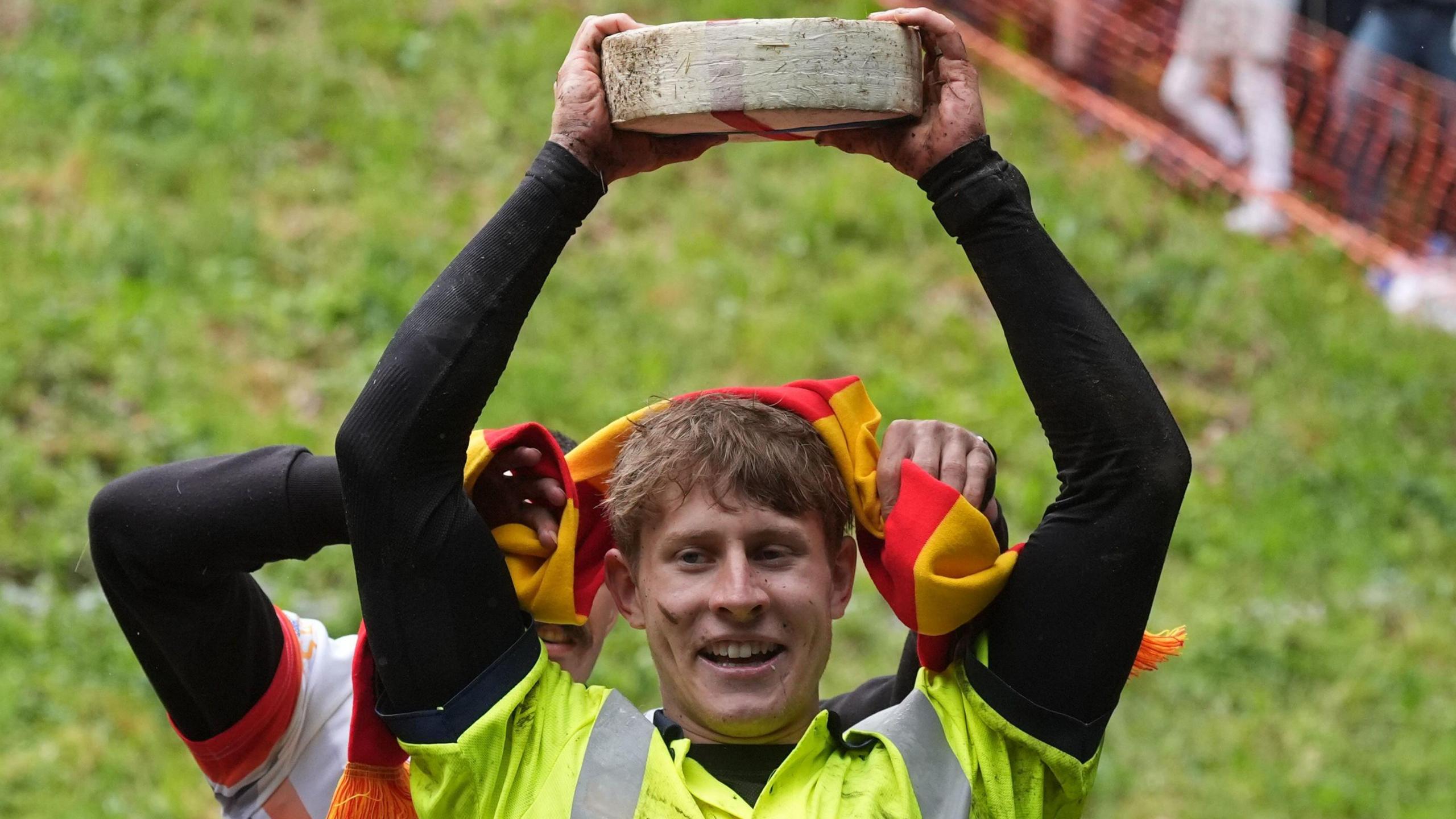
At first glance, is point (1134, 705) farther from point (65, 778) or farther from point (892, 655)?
point (65, 778)

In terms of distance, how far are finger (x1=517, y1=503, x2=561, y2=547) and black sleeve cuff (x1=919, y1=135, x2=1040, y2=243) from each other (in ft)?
2.72

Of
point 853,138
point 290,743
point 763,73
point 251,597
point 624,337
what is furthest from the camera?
point 624,337

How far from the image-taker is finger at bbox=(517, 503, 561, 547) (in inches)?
107

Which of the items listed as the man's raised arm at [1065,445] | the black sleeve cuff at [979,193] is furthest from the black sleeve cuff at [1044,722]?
the black sleeve cuff at [979,193]

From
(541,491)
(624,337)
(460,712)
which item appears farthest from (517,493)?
(624,337)

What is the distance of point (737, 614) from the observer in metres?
2.60

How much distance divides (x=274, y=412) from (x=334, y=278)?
3.09 ft

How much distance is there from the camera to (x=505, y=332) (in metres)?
2.51

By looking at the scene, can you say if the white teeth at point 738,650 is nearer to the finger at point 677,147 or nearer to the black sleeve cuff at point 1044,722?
the black sleeve cuff at point 1044,722

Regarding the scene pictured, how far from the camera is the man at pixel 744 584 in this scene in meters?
2.46

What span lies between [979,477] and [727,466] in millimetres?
422

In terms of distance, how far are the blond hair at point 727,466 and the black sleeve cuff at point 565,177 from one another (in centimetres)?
45

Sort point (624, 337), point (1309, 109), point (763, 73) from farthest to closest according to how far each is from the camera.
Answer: point (1309, 109) < point (624, 337) < point (763, 73)

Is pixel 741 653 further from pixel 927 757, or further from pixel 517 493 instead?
pixel 517 493
